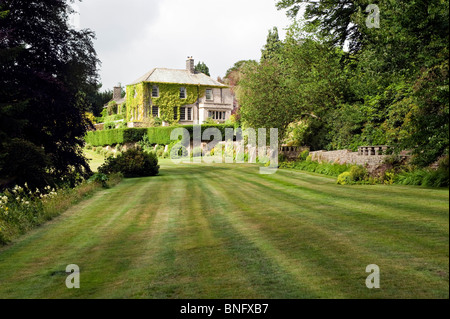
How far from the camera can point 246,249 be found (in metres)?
7.66

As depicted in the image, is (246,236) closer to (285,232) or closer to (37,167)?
(285,232)

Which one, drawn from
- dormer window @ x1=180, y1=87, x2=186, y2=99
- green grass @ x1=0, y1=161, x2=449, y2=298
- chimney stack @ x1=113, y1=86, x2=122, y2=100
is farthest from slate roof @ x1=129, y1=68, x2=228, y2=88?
green grass @ x1=0, y1=161, x2=449, y2=298

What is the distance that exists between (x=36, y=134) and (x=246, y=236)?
1776 cm

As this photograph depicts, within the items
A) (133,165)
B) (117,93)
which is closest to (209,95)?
(117,93)

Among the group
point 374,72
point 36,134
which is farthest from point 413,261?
point 36,134

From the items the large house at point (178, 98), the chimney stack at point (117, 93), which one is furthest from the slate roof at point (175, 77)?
the chimney stack at point (117, 93)

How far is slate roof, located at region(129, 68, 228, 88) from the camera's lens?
65188 mm

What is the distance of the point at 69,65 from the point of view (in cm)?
2398

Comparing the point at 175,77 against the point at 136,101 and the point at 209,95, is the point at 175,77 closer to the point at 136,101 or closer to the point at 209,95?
the point at 209,95

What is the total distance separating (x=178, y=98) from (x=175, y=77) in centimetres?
357

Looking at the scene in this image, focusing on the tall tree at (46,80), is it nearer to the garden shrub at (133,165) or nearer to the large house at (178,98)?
the garden shrub at (133,165)

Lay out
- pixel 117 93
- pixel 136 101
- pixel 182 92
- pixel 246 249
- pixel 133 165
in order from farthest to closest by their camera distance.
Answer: pixel 117 93, pixel 182 92, pixel 136 101, pixel 133 165, pixel 246 249
